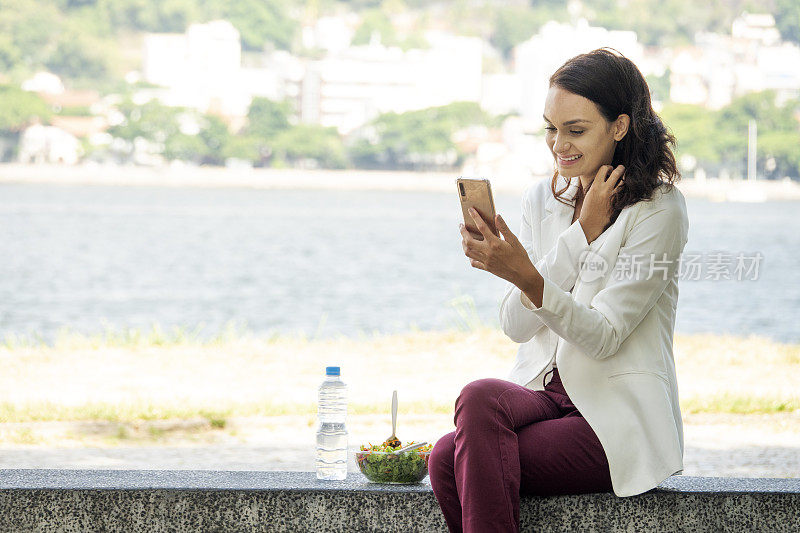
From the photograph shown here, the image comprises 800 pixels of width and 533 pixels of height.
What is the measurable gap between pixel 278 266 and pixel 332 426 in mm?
36932

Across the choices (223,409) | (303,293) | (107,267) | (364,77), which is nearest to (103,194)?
(364,77)

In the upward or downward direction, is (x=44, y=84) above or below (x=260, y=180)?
above

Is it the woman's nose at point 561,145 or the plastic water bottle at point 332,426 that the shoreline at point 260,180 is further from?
the woman's nose at point 561,145

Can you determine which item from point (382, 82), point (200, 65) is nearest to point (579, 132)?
point (200, 65)

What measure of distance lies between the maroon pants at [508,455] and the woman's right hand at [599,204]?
32cm

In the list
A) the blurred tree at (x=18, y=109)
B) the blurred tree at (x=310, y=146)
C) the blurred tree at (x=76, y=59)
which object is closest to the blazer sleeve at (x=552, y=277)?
the blurred tree at (x=310, y=146)

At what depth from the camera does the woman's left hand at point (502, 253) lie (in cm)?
200

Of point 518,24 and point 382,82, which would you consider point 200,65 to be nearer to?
point 382,82

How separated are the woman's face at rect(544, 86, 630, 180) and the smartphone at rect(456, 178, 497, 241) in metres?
0.27

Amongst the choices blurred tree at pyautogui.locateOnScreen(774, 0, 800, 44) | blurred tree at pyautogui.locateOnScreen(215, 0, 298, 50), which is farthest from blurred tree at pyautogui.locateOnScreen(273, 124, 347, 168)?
blurred tree at pyautogui.locateOnScreen(774, 0, 800, 44)

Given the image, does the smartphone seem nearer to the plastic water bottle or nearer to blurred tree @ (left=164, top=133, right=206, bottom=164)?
the plastic water bottle

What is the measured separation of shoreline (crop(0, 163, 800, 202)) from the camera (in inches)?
3132

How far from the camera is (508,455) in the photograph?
2020 mm

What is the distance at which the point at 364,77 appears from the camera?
316 ft
